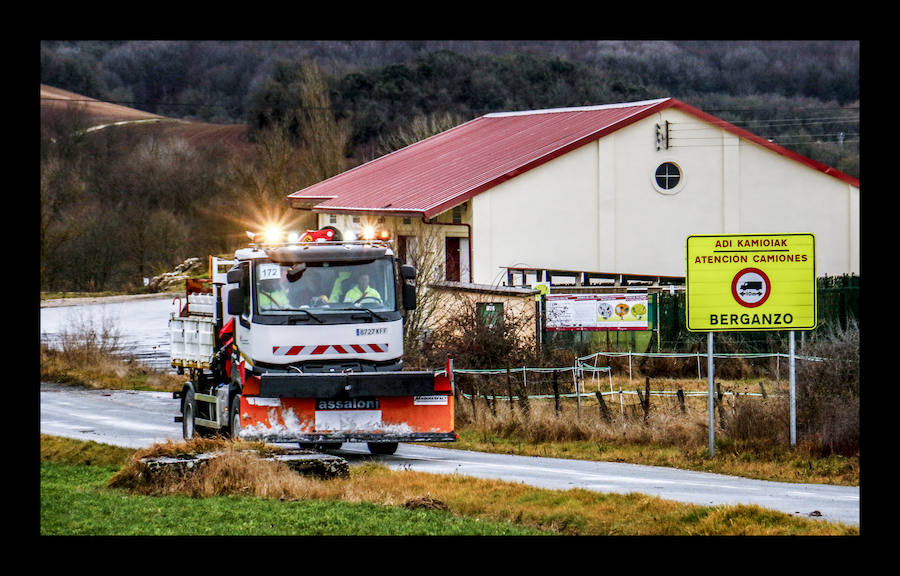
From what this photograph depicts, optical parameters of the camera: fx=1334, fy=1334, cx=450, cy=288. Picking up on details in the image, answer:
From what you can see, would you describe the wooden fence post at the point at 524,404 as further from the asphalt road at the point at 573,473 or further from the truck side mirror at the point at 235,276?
the truck side mirror at the point at 235,276

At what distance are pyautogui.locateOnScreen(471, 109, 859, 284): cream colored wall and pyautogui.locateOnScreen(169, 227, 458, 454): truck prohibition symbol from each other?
20543mm

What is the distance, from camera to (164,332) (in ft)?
145

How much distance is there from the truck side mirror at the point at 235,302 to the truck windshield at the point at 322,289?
333mm

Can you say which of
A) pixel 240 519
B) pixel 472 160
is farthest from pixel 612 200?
pixel 240 519

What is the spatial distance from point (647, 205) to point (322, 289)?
968 inches

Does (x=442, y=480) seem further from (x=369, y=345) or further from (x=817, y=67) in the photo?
(x=817, y=67)

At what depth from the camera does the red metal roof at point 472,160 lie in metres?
39.0

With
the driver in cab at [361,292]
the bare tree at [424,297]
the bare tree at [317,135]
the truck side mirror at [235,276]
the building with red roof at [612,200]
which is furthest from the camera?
the bare tree at [317,135]

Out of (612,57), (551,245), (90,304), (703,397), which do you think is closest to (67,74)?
(612,57)

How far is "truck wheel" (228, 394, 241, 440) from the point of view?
17905 millimetres

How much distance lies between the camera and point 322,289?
58.5 ft

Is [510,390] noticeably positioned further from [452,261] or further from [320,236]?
[452,261]

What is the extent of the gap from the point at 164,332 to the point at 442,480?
29.8m

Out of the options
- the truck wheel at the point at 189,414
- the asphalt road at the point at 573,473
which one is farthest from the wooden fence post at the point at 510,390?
the truck wheel at the point at 189,414
